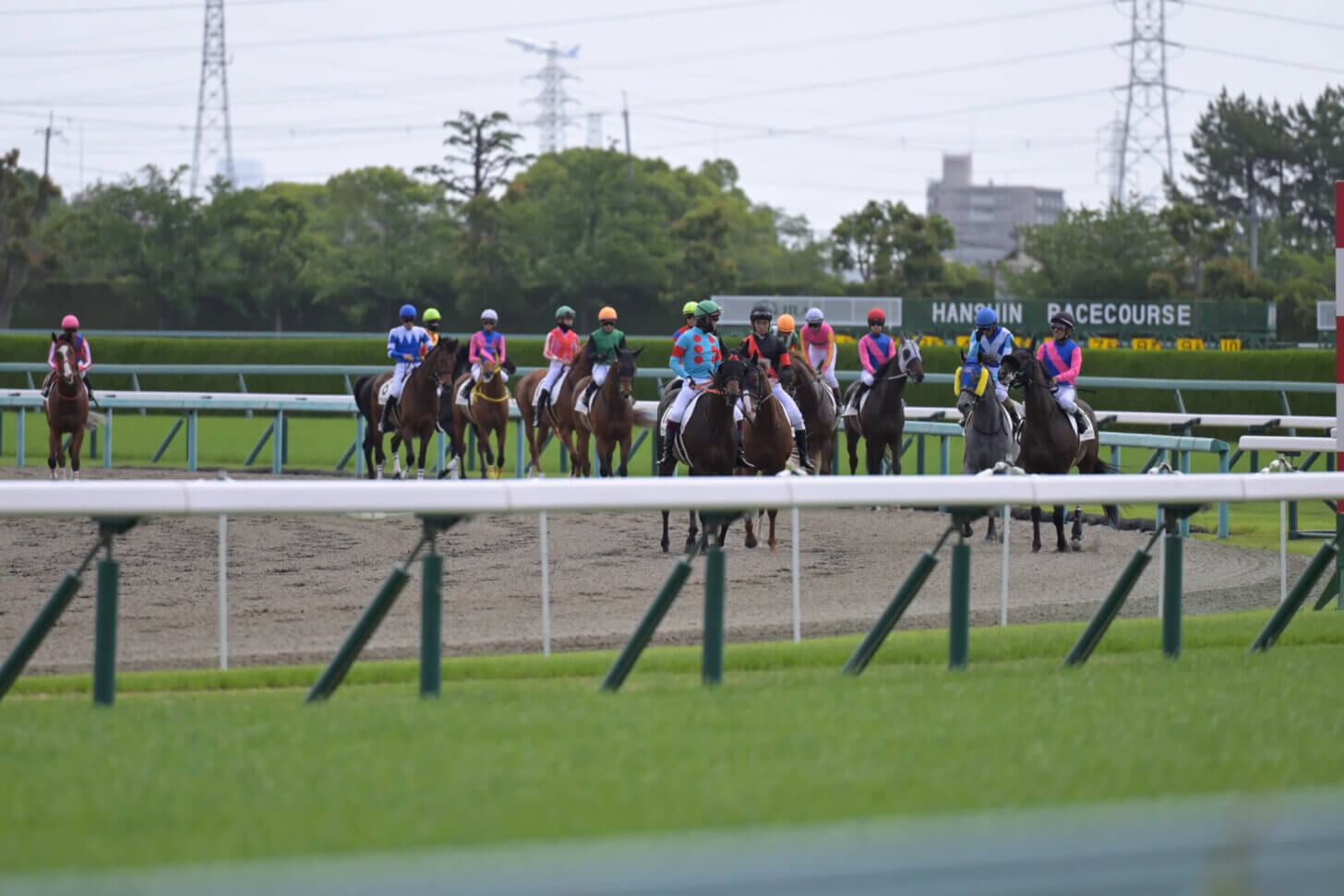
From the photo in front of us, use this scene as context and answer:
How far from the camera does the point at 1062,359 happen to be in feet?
41.6

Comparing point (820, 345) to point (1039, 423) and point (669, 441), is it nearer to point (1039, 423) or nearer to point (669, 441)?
point (1039, 423)

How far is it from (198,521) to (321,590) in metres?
0.74

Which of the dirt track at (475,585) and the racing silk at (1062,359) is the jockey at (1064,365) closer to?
the racing silk at (1062,359)

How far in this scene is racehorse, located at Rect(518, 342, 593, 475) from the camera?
624 inches

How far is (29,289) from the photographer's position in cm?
4794

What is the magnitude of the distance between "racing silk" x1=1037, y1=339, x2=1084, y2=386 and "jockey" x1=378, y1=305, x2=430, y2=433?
6.78m

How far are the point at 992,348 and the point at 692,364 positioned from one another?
2.41 m

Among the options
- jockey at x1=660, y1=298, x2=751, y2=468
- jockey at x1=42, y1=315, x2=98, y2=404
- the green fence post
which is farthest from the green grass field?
jockey at x1=42, y1=315, x2=98, y2=404

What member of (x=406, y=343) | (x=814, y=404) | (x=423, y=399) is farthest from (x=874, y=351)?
(x=406, y=343)

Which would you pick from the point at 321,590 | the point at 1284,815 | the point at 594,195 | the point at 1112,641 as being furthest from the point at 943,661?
the point at 594,195

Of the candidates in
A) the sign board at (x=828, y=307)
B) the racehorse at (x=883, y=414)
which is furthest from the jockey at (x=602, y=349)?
the sign board at (x=828, y=307)

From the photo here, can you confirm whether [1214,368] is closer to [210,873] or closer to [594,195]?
[210,873]

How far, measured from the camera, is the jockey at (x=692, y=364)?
39.5 feet

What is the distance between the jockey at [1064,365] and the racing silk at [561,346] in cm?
535
